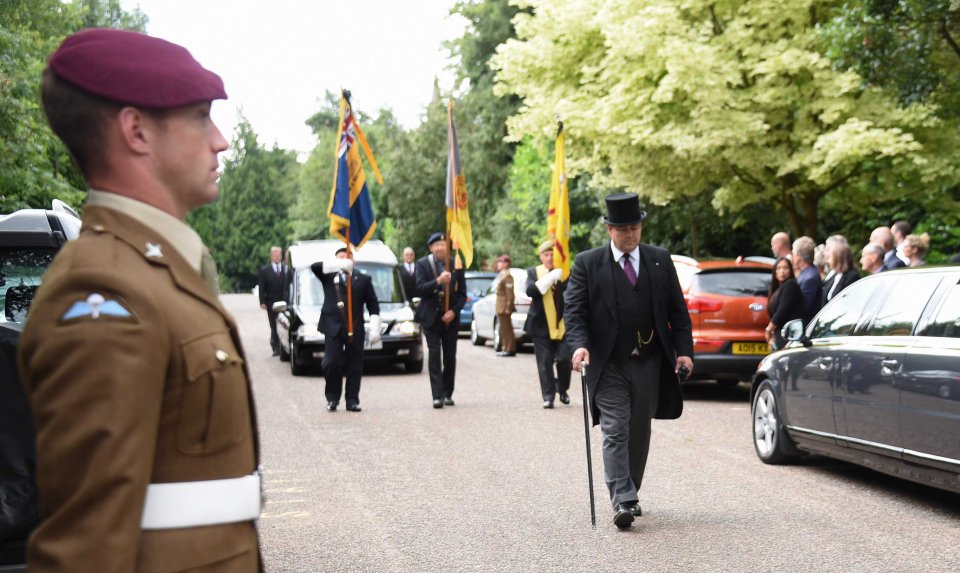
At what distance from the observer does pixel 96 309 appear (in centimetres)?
183

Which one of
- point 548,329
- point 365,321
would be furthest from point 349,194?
point 365,321

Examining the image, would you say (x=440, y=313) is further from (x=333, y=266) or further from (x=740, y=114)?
(x=740, y=114)

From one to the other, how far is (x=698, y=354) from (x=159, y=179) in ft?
42.2

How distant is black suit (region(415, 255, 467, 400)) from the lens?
14.4 meters

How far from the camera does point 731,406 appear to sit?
549 inches

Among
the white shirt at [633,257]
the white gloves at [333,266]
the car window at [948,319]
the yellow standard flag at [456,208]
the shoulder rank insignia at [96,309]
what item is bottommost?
the car window at [948,319]

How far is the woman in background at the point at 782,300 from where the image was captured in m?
12.8

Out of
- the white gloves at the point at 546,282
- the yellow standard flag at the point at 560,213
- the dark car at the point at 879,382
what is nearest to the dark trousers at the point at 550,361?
the white gloves at the point at 546,282

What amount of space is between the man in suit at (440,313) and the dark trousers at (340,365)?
0.84m

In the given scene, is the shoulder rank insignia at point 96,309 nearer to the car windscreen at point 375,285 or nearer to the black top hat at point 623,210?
the black top hat at point 623,210

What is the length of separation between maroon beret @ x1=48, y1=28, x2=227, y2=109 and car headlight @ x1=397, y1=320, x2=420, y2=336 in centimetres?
1746

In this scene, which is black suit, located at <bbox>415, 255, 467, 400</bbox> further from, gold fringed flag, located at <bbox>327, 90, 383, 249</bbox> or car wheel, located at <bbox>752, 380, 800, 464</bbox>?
car wheel, located at <bbox>752, 380, 800, 464</bbox>

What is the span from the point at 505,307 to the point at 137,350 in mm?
20180

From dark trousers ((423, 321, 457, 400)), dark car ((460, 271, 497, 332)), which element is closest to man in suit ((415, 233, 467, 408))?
dark trousers ((423, 321, 457, 400))
